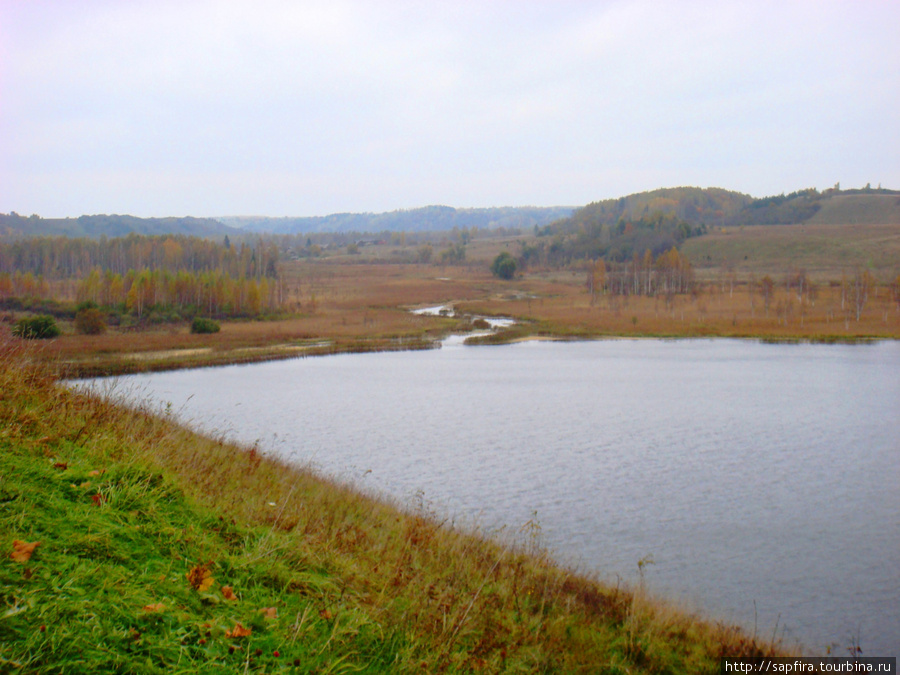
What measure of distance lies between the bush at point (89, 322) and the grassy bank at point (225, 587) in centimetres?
4505

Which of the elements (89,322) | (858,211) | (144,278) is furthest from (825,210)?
(89,322)

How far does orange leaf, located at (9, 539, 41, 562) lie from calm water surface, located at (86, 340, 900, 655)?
20.3 ft

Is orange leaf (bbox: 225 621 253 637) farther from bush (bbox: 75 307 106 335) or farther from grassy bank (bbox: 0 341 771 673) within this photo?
bush (bbox: 75 307 106 335)

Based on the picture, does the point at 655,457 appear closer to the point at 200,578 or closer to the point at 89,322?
the point at 200,578

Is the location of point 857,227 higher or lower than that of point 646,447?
higher

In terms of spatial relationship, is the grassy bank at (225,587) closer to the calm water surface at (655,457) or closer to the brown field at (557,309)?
the calm water surface at (655,457)

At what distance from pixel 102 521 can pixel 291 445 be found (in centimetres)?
1612

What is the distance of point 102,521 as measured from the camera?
525 cm

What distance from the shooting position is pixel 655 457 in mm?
A: 19469

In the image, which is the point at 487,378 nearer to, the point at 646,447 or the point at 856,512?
the point at 646,447

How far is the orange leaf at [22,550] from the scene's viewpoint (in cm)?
442

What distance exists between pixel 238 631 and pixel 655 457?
16775 mm

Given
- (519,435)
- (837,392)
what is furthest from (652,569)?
(837,392)

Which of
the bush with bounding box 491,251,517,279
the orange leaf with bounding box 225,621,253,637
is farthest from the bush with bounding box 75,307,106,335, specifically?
the bush with bounding box 491,251,517,279
